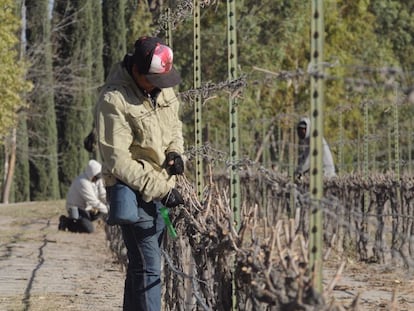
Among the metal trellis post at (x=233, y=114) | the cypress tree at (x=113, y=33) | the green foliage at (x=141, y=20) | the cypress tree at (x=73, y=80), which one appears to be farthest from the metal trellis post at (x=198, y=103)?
the cypress tree at (x=73, y=80)

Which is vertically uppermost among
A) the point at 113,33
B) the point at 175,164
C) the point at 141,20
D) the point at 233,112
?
the point at 113,33

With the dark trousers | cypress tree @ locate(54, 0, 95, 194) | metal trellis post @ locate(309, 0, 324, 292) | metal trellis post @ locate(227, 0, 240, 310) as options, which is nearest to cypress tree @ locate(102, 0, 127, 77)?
cypress tree @ locate(54, 0, 95, 194)

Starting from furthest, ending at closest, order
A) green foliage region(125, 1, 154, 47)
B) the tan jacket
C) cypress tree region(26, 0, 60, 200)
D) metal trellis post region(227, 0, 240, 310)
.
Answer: cypress tree region(26, 0, 60, 200)
green foliage region(125, 1, 154, 47)
the tan jacket
metal trellis post region(227, 0, 240, 310)

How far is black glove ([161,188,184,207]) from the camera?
5.45 metres

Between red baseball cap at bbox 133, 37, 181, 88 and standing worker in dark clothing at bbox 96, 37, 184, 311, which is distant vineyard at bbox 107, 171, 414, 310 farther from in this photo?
red baseball cap at bbox 133, 37, 181, 88

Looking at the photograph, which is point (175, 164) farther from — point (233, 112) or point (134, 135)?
point (233, 112)

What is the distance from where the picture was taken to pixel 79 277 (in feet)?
31.9

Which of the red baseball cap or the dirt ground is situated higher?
the red baseball cap

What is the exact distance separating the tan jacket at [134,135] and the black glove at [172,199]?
1.3 inches

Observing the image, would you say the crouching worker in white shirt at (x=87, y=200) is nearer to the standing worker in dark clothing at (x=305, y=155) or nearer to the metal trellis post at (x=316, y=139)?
the standing worker in dark clothing at (x=305, y=155)

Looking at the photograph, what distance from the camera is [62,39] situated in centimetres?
3216

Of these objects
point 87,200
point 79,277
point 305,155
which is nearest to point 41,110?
point 87,200

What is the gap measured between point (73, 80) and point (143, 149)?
26002 mm

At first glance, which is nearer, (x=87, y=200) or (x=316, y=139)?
(x=316, y=139)
